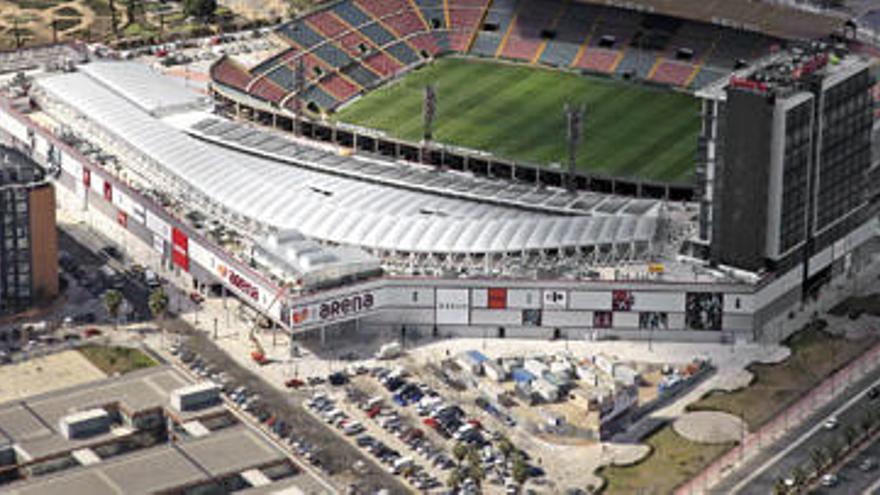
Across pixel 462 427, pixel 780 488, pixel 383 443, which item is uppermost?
pixel 462 427

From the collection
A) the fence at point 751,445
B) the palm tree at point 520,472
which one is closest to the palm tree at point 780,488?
the fence at point 751,445

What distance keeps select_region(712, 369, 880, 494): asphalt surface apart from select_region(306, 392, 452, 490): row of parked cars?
2823 centimetres

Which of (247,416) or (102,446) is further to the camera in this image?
(247,416)

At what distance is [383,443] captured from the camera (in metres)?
190

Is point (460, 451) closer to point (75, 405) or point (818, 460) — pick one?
point (818, 460)

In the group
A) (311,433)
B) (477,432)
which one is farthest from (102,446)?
(477,432)

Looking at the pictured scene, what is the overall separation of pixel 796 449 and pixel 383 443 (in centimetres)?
4100

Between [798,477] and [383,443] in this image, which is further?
[383,443]

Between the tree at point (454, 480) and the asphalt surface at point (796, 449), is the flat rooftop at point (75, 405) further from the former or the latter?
the asphalt surface at point (796, 449)

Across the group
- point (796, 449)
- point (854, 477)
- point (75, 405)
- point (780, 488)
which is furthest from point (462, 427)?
point (854, 477)

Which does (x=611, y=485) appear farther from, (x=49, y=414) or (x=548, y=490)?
(x=49, y=414)

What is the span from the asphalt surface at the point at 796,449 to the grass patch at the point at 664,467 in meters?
3.66

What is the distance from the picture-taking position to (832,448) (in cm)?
18662

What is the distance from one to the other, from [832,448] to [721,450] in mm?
10858
